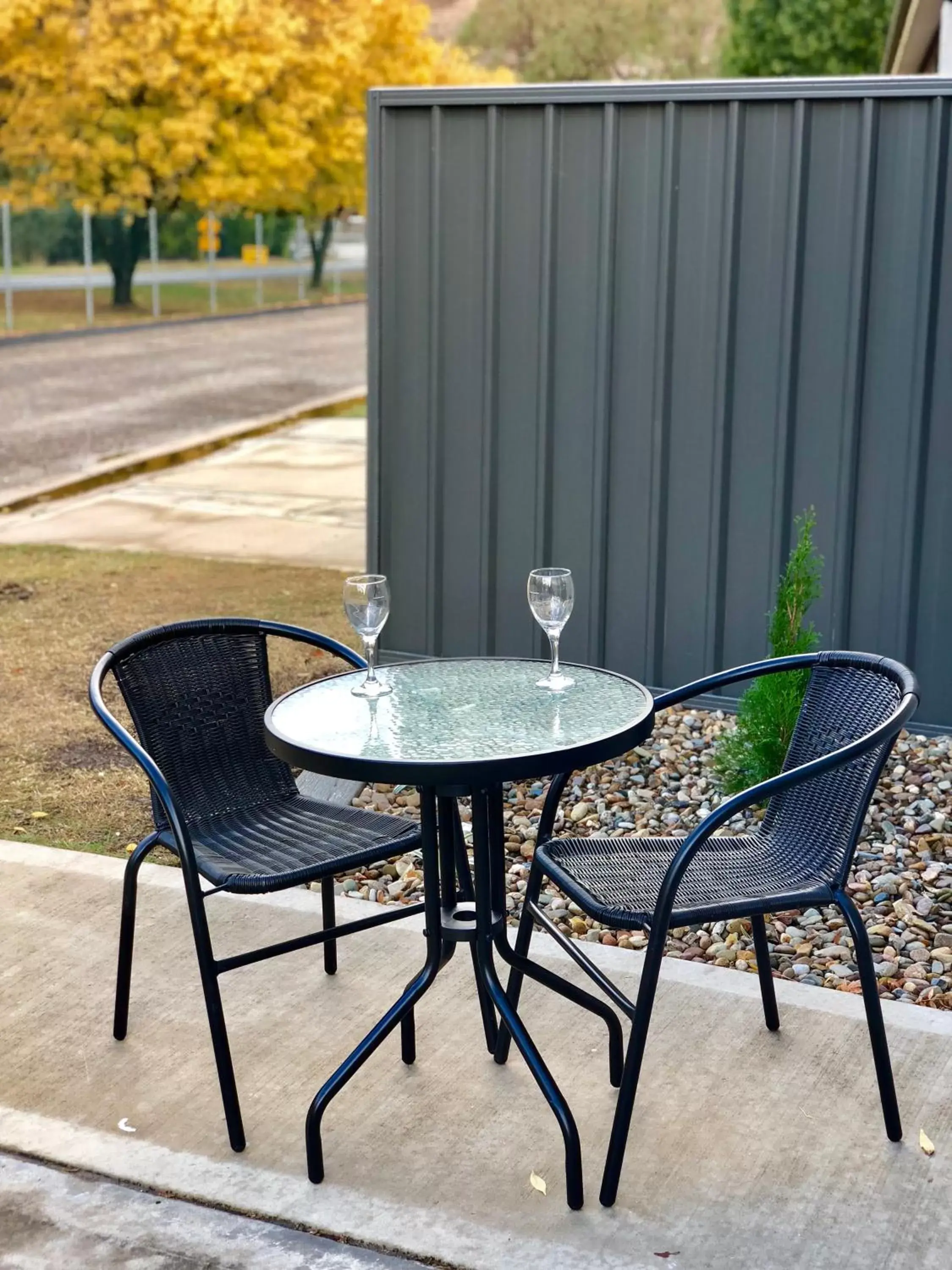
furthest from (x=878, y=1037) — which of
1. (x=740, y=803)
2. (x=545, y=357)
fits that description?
(x=545, y=357)

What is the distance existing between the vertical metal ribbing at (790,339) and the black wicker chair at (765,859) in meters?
2.58

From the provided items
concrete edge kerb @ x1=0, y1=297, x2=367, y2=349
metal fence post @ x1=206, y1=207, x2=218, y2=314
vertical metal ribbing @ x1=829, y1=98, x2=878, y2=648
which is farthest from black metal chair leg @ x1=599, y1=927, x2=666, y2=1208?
metal fence post @ x1=206, y1=207, x2=218, y2=314

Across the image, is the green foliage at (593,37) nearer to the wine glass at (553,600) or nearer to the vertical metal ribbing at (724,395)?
the vertical metal ribbing at (724,395)

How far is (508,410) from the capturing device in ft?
22.2

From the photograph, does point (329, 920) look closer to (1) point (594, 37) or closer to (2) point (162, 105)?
(2) point (162, 105)

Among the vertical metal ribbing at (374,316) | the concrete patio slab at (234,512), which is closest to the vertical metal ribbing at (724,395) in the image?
the vertical metal ribbing at (374,316)

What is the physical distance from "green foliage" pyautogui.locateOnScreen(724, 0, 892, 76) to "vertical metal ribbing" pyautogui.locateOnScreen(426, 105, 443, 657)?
115 ft

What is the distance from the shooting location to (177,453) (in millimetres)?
14844

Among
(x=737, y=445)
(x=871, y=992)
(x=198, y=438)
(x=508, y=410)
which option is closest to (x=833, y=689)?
(x=871, y=992)

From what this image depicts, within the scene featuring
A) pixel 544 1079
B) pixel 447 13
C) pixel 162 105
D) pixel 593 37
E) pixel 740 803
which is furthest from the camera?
pixel 447 13

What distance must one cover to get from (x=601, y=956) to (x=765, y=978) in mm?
587

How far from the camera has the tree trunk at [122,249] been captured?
36.4 meters

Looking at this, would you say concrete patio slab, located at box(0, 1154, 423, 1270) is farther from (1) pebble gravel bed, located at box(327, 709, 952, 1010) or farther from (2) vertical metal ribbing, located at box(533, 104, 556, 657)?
(2) vertical metal ribbing, located at box(533, 104, 556, 657)

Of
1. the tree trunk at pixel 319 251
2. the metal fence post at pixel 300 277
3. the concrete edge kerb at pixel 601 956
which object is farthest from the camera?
the tree trunk at pixel 319 251
